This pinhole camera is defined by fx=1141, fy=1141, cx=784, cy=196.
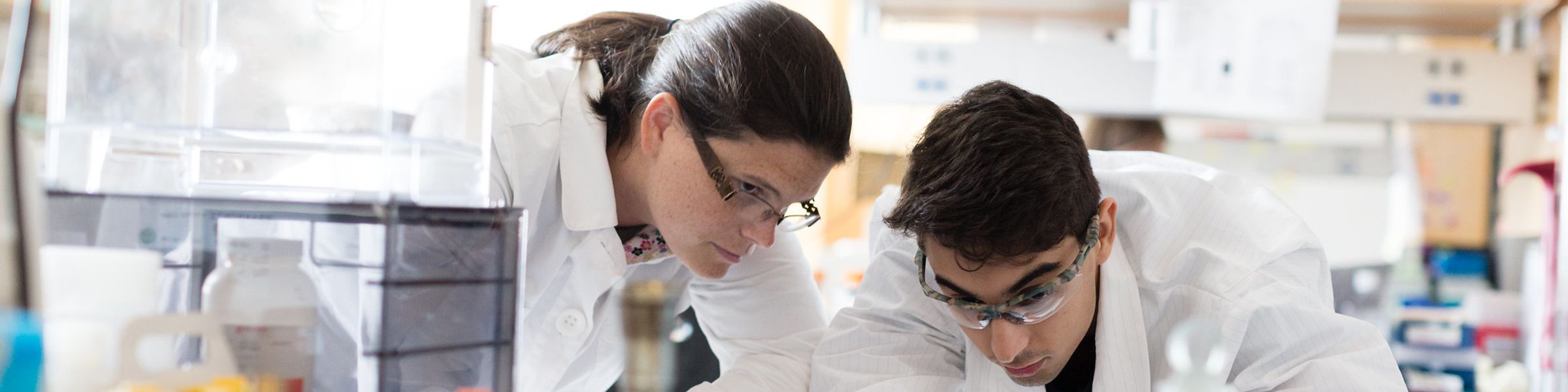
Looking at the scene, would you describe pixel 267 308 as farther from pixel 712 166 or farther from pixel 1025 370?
pixel 1025 370

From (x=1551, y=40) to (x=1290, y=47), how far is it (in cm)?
93

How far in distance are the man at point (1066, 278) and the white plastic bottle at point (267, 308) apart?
24.7 inches

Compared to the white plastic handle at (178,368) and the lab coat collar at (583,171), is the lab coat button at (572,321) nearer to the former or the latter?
the lab coat collar at (583,171)

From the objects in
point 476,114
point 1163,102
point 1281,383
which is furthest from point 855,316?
point 1163,102

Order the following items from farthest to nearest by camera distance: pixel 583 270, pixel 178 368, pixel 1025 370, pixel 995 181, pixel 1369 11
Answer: pixel 1369 11 < pixel 583 270 < pixel 1025 370 < pixel 995 181 < pixel 178 368

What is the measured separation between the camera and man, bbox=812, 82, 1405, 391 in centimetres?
119

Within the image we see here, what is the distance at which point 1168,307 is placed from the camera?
135 cm

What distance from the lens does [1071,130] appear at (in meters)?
1.29

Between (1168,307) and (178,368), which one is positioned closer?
(178,368)

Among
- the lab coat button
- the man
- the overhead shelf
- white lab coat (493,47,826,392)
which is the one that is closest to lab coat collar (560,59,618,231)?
white lab coat (493,47,826,392)

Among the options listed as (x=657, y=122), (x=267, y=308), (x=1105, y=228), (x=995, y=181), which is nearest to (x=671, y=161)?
(x=657, y=122)

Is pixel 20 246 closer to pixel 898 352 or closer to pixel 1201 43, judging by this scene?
pixel 898 352

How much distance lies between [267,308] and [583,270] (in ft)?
2.07

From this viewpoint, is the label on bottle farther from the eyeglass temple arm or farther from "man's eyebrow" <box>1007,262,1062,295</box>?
"man's eyebrow" <box>1007,262,1062,295</box>
